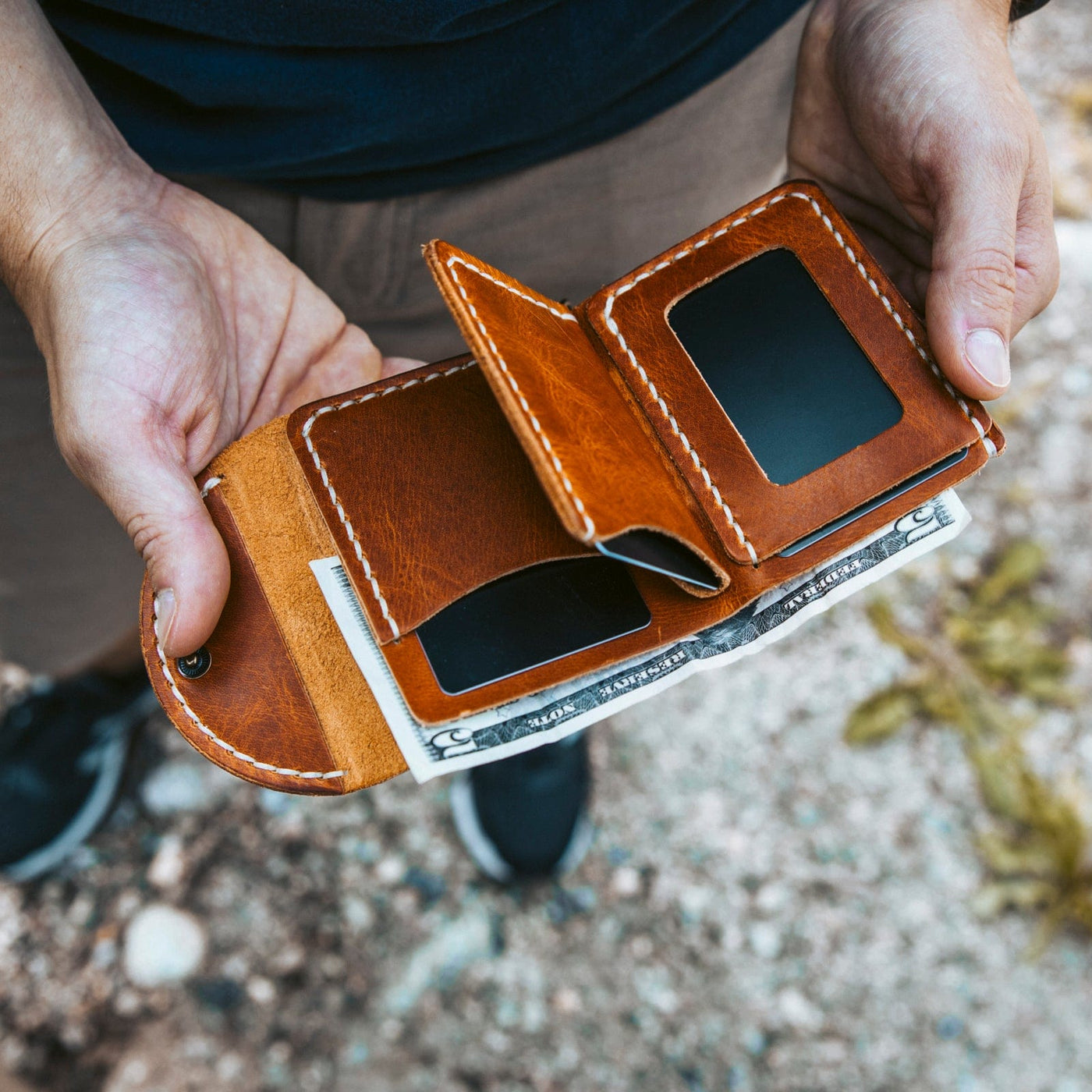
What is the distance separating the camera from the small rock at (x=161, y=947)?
2588 millimetres

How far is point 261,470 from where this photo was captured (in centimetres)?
175

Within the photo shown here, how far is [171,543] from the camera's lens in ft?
5.22

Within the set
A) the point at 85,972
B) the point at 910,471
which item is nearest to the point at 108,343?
the point at 910,471

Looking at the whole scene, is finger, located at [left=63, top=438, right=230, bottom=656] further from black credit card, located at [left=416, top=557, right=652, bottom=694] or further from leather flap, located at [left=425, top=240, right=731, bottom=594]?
leather flap, located at [left=425, top=240, right=731, bottom=594]

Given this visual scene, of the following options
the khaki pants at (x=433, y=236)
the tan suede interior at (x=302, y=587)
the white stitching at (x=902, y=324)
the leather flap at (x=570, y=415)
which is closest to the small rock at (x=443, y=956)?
the tan suede interior at (x=302, y=587)

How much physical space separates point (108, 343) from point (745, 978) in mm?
2352

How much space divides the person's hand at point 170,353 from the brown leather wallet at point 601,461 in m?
0.11

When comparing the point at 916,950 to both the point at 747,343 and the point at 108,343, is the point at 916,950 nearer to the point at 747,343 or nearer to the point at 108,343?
the point at 747,343

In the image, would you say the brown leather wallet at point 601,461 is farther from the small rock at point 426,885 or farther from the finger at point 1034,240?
the small rock at point 426,885

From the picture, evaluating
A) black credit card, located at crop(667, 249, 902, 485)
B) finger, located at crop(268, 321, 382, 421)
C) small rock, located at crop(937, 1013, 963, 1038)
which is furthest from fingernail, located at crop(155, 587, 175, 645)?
small rock, located at crop(937, 1013, 963, 1038)

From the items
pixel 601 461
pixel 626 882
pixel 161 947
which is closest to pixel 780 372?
pixel 601 461

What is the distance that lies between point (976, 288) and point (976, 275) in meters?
0.03

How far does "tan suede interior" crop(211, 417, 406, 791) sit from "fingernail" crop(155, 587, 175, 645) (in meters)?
0.17

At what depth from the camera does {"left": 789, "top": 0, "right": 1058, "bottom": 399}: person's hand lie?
5.54 feet
